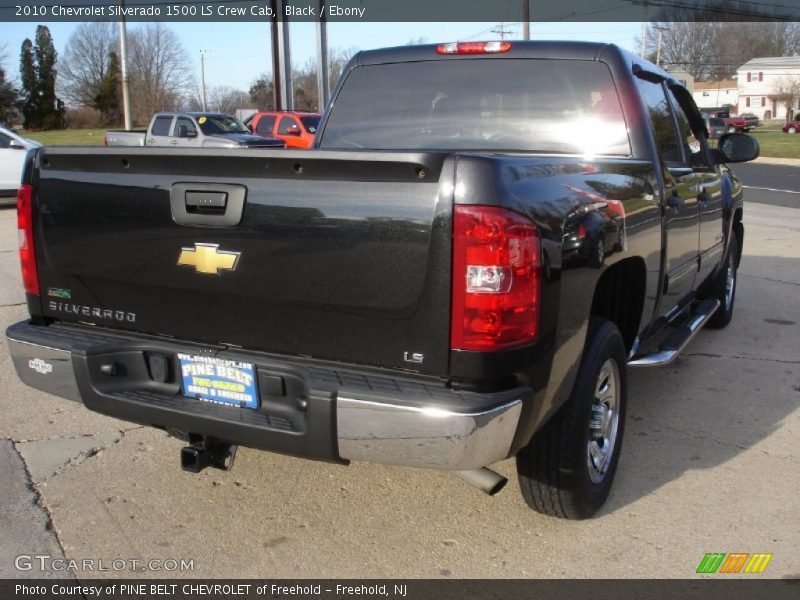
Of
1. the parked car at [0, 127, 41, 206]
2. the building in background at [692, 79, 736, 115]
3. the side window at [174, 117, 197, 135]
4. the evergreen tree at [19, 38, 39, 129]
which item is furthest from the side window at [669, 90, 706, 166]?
the building in background at [692, 79, 736, 115]

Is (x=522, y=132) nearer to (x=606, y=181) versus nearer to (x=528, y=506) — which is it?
(x=606, y=181)

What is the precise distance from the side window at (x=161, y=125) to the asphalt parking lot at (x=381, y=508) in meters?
19.2

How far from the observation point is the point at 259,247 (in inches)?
105

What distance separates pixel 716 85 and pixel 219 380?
112433 millimetres

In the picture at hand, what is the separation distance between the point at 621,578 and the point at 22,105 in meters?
69.6

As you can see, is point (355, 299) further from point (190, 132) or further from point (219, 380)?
point (190, 132)

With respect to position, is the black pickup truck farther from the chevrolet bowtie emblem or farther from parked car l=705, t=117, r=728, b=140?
parked car l=705, t=117, r=728, b=140

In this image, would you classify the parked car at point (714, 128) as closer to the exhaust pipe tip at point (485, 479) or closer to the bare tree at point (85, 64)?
the exhaust pipe tip at point (485, 479)

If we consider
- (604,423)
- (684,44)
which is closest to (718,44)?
(684,44)

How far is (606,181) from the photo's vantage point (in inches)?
125

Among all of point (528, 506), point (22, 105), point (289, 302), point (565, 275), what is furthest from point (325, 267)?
point (22, 105)

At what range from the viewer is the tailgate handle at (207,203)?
2693mm

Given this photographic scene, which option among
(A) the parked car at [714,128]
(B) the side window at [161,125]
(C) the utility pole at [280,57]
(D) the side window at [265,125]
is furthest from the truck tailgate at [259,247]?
(C) the utility pole at [280,57]

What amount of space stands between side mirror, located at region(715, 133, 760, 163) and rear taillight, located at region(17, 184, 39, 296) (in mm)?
4333
